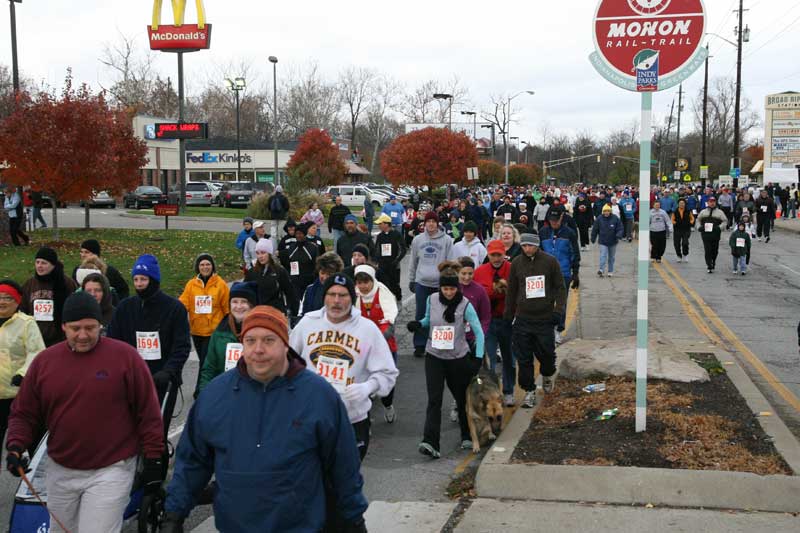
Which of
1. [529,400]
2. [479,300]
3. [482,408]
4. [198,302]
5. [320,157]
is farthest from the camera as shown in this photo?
[320,157]

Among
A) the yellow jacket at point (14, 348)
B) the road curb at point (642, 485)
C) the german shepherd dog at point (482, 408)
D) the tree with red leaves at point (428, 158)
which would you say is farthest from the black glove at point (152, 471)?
the tree with red leaves at point (428, 158)

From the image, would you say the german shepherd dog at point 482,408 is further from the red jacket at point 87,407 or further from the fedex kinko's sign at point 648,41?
the red jacket at point 87,407

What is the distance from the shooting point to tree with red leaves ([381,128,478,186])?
177 feet

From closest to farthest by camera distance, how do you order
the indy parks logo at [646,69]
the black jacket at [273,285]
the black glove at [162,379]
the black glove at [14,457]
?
1. the black glove at [14,457]
2. the black glove at [162,379]
3. the indy parks logo at [646,69]
4. the black jacket at [273,285]

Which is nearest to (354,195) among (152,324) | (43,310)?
(43,310)

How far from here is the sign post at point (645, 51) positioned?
702cm

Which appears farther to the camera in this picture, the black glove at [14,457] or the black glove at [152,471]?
the black glove at [152,471]

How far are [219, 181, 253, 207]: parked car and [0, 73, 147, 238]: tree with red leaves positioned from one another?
25070 mm

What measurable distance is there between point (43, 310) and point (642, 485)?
514 centimetres

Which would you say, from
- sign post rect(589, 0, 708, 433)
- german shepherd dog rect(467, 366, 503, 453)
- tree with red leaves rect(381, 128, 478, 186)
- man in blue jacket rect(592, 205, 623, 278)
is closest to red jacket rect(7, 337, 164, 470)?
german shepherd dog rect(467, 366, 503, 453)

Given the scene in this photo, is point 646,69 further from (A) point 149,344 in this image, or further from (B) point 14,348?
(B) point 14,348

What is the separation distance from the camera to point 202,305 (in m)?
8.40

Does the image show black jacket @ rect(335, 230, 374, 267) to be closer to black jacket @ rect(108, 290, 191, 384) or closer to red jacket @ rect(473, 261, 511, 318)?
red jacket @ rect(473, 261, 511, 318)

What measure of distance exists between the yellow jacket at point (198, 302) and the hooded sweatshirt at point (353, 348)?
297 cm
